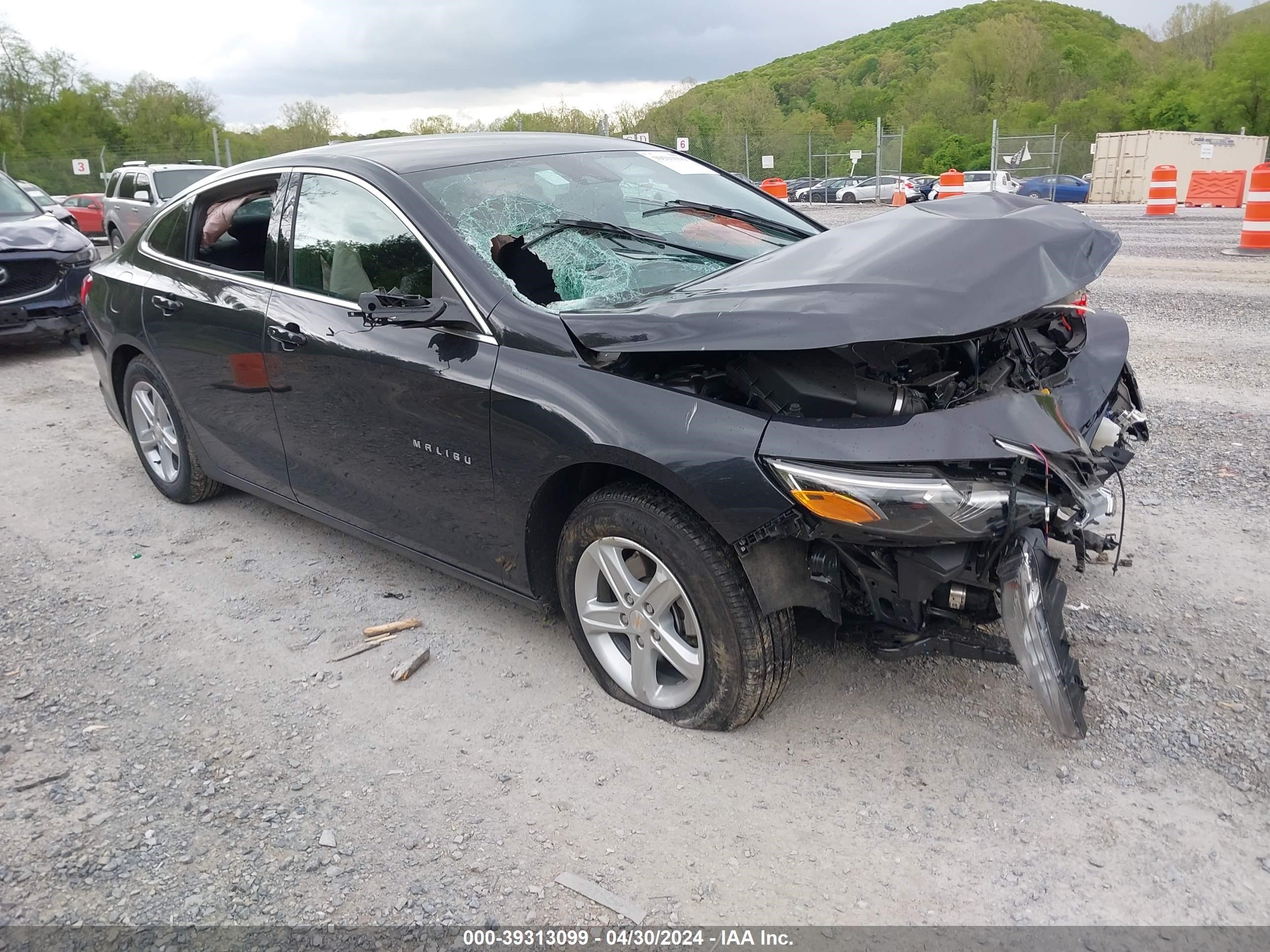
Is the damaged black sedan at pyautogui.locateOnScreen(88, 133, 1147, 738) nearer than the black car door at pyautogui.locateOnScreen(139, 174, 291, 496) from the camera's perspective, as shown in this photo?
Yes

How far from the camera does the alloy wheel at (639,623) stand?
9.33ft

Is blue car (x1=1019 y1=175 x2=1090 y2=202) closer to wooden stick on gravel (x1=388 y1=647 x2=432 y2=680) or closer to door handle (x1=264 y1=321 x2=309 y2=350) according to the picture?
door handle (x1=264 y1=321 x2=309 y2=350)

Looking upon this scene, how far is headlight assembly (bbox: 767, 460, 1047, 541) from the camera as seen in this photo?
94.1 inches

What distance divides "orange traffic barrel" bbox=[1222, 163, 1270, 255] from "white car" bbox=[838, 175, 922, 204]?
23.0 metres

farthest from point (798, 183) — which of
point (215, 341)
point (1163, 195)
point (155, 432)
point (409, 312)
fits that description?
point (409, 312)

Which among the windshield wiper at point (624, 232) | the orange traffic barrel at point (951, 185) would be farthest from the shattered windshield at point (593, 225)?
the orange traffic barrel at point (951, 185)

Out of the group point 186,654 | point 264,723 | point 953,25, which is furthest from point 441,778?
point 953,25

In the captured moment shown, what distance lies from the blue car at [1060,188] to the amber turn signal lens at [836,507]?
3302 cm

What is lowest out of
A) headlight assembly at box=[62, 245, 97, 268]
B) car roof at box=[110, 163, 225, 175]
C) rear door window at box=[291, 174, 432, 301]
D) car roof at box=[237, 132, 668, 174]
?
headlight assembly at box=[62, 245, 97, 268]

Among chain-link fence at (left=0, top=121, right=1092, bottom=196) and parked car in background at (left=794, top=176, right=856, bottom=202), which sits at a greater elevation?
chain-link fence at (left=0, top=121, right=1092, bottom=196)

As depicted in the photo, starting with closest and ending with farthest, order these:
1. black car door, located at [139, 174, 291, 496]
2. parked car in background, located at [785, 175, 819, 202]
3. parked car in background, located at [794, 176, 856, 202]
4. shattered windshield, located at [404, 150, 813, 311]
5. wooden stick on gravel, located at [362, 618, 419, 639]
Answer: shattered windshield, located at [404, 150, 813, 311] < wooden stick on gravel, located at [362, 618, 419, 639] < black car door, located at [139, 174, 291, 496] < parked car in background, located at [794, 176, 856, 202] < parked car in background, located at [785, 175, 819, 202]

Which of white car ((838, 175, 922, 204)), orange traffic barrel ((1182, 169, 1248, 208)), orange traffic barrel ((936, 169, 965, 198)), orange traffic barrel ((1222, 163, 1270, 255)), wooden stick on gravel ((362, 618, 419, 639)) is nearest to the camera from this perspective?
wooden stick on gravel ((362, 618, 419, 639))

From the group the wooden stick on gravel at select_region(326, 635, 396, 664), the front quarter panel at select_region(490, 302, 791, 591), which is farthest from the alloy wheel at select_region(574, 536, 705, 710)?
the wooden stick on gravel at select_region(326, 635, 396, 664)

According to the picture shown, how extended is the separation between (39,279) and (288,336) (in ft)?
21.3
